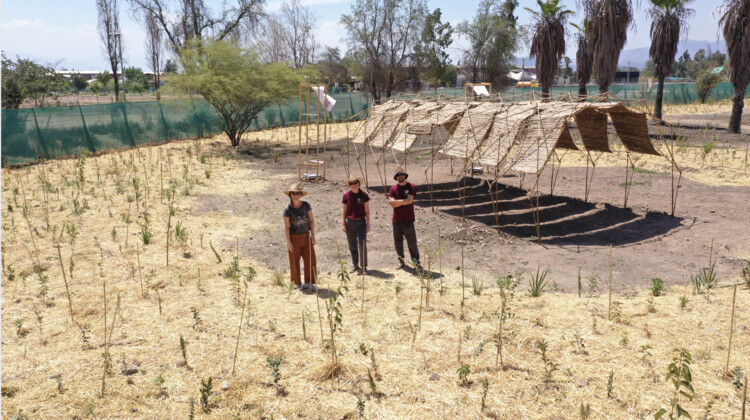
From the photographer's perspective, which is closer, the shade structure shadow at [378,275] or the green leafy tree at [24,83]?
the shade structure shadow at [378,275]

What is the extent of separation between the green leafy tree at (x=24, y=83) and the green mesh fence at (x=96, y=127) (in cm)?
516

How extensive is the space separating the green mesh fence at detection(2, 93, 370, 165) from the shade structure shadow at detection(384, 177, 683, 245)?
32.8 ft

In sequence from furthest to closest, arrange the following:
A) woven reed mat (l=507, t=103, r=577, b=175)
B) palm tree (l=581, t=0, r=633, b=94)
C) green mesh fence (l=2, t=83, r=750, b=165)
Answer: palm tree (l=581, t=0, r=633, b=94), green mesh fence (l=2, t=83, r=750, b=165), woven reed mat (l=507, t=103, r=577, b=175)

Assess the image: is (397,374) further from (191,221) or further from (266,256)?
(191,221)

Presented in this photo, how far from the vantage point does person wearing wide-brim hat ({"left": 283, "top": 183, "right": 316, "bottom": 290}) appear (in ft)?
22.5

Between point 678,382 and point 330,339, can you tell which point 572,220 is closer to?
point 330,339

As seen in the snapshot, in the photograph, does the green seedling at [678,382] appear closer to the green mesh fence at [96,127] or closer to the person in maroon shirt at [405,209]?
the person in maroon shirt at [405,209]

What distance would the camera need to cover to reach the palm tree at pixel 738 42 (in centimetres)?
2100

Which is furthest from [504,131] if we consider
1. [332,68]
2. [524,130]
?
[332,68]

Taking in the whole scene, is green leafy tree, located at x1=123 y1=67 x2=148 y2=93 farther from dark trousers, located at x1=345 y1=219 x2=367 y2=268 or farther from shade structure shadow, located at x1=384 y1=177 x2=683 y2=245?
dark trousers, located at x1=345 y1=219 x2=367 y2=268

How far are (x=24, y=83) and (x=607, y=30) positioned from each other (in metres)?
26.9

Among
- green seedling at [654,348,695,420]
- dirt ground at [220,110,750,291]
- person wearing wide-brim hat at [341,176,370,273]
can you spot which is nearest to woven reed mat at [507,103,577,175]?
dirt ground at [220,110,750,291]

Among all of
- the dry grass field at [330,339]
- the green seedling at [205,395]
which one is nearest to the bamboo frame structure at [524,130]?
the dry grass field at [330,339]

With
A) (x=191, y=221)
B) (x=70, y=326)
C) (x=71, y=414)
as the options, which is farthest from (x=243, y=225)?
(x=71, y=414)
